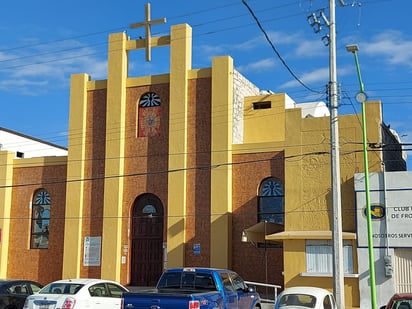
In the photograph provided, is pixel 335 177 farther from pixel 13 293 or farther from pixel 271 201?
pixel 13 293

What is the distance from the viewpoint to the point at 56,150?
2071 inches

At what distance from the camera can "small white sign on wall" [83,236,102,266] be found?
101 ft

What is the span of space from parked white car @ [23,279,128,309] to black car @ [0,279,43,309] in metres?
1.67

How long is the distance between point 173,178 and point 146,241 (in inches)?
142

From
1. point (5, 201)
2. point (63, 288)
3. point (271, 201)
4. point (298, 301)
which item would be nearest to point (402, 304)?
point (298, 301)

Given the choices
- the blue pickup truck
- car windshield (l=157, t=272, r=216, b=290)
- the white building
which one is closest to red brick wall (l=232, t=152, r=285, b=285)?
the blue pickup truck

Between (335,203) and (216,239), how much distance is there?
1110 centimetres

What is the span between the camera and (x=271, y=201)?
92.3 feet

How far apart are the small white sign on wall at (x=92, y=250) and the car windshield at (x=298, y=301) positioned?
1709 cm

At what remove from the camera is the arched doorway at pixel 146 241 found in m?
29.8

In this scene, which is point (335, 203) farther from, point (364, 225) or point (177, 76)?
point (177, 76)

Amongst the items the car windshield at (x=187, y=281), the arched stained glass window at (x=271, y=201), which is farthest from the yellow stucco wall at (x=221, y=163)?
the car windshield at (x=187, y=281)

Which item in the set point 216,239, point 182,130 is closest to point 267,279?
point 216,239

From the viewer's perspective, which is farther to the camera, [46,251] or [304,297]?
[46,251]
